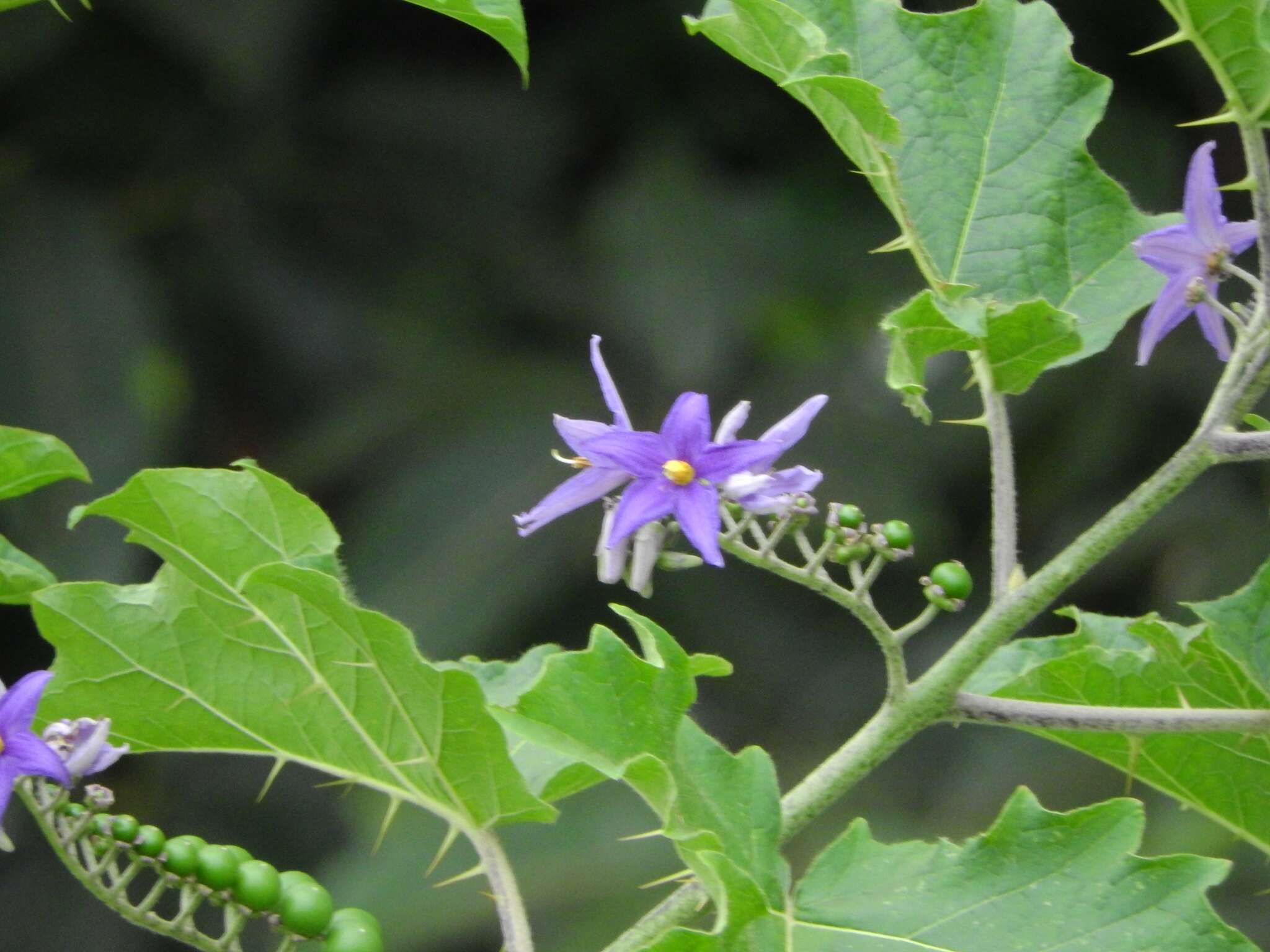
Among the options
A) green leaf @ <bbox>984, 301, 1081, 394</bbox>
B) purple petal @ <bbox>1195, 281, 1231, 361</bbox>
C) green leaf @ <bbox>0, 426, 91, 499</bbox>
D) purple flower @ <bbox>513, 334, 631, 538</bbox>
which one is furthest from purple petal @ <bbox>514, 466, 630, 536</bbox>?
purple petal @ <bbox>1195, 281, 1231, 361</bbox>

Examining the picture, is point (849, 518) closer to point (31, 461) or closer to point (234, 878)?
point (234, 878)

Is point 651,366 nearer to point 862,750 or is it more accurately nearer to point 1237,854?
point 1237,854

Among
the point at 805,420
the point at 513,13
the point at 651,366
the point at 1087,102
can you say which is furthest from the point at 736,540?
the point at 651,366

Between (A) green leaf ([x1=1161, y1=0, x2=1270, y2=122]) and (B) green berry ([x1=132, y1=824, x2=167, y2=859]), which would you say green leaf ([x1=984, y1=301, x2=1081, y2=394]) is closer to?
(A) green leaf ([x1=1161, y1=0, x2=1270, y2=122])

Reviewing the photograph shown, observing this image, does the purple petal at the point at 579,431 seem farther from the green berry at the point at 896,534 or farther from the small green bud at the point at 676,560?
the green berry at the point at 896,534

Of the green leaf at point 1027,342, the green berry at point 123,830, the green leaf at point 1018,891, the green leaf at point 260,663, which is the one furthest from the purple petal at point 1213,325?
the green berry at point 123,830
